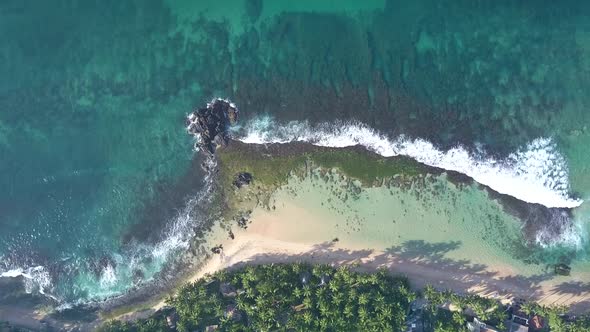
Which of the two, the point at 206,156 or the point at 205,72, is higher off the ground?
the point at 205,72

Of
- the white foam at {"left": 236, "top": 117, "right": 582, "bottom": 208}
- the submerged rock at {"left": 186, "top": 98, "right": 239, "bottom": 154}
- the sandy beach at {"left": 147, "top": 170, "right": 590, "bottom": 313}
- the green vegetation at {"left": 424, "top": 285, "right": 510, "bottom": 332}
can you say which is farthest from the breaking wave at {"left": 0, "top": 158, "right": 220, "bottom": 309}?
the green vegetation at {"left": 424, "top": 285, "right": 510, "bottom": 332}

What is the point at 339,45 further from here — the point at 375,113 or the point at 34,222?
the point at 34,222

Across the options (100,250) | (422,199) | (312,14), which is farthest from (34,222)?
(422,199)

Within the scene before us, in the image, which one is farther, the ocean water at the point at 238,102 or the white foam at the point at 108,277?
the white foam at the point at 108,277

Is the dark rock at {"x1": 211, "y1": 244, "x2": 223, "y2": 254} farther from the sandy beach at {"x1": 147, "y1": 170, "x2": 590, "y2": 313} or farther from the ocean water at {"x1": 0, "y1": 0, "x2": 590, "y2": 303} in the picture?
the ocean water at {"x1": 0, "y1": 0, "x2": 590, "y2": 303}

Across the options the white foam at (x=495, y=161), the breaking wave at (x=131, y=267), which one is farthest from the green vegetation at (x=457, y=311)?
the breaking wave at (x=131, y=267)

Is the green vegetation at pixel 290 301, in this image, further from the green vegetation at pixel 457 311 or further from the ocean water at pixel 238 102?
the ocean water at pixel 238 102

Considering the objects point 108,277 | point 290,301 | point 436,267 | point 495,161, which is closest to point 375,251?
point 436,267
